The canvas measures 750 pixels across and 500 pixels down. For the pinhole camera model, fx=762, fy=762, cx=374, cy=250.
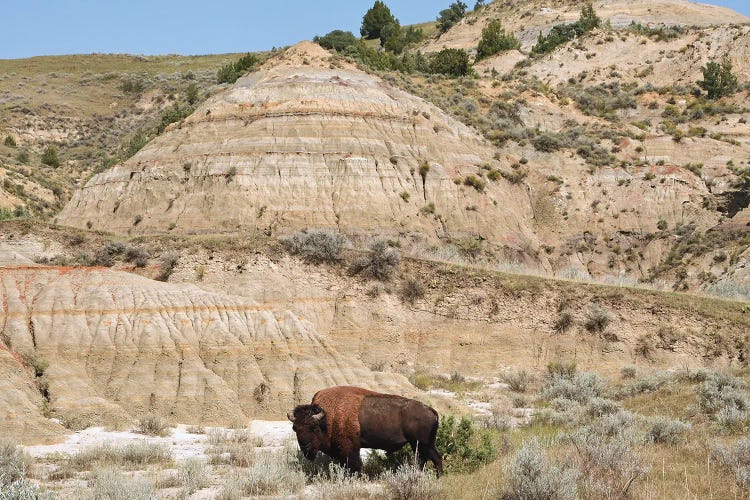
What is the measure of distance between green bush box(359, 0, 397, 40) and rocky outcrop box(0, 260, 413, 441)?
3679 inches

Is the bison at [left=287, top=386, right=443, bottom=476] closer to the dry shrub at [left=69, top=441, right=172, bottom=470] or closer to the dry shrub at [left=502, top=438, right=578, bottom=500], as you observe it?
the dry shrub at [left=502, top=438, right=578, bottom=500]

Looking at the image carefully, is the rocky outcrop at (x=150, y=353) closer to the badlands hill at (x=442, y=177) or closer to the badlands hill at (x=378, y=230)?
the badlands hill at (x=378, y=230)

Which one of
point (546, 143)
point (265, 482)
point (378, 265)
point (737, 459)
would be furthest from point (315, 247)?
point (546, 143)

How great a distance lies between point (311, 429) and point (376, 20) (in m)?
104

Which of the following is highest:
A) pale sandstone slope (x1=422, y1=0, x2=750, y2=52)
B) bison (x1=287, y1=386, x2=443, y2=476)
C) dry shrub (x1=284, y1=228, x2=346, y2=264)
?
pale sandstone slope (x1=422, y1=0, x2=750, y2=52)

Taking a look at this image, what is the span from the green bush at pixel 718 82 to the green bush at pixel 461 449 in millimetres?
63463

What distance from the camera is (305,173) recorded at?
43.3 metres

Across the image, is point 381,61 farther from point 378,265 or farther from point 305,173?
point 378,265

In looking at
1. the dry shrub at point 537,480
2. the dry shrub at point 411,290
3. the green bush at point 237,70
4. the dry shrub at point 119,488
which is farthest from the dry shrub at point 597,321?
the green bush at point 237,70

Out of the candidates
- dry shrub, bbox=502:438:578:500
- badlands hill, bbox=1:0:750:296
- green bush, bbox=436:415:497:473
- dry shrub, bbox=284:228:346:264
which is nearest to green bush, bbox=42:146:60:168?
badlands hill, bbox=1:0:750:296

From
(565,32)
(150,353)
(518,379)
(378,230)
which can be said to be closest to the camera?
Result: (150,353)

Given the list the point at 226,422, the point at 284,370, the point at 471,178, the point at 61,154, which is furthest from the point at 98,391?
the point at 61,154

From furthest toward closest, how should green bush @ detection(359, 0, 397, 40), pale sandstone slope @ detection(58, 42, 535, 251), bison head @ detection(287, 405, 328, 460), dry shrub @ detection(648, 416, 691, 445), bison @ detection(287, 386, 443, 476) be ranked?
green bush @ detection(359, 0, 397, 40) < pale sandstone slope @ detection(58, 42, 535, 251) < dry shrub @ detection(648, 416, 691, 445) < bison head @ detection(287, 405, 328, 460) < bison @ detection(287, 386, 443, 476)

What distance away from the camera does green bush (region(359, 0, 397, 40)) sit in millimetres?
110250
